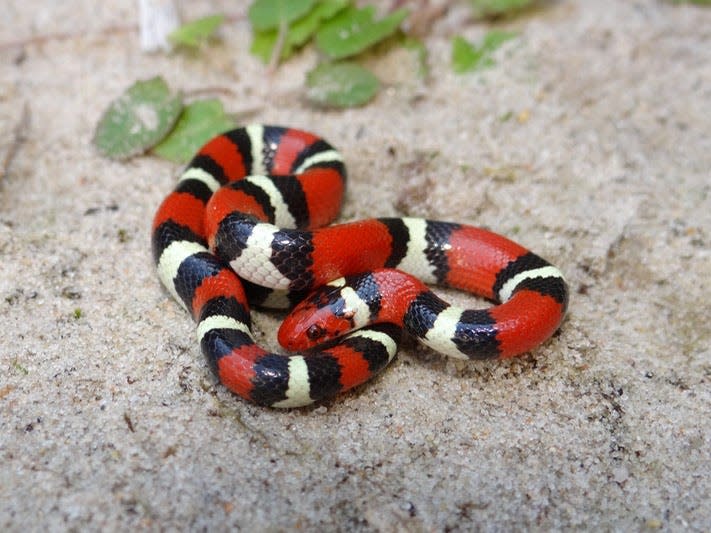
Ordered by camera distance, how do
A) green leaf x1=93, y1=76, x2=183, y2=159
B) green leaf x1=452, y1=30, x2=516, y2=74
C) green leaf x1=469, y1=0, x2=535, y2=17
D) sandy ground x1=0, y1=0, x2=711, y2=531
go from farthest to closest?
1. green leaf x1=469, y1=0, x2=535, y2=17
2. green leaf x1=452, y1=30, x2=516, y2=74
3. green leaf x1=93, y1=76, x2=183, y2=159
4. sandy ground x1=0, y1=0, x2=711, y2=531

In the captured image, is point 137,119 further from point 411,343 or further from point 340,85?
point 411,343

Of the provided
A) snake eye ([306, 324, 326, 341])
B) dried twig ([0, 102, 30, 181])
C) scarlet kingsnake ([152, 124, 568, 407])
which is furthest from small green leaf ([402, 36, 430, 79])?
dried twig ([0, 102, 30, 181])

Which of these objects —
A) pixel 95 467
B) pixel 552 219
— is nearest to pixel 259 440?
pixel 95 467

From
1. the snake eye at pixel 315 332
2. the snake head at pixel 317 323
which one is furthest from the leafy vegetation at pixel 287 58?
the snake eye at pixel 315 332

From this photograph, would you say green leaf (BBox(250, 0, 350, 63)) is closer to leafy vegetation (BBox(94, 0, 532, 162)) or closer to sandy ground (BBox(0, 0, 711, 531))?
leafy vegetation (BBox(94, 0, 532, 162))

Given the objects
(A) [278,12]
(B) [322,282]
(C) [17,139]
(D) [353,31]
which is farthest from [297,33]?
(B) [322,282]

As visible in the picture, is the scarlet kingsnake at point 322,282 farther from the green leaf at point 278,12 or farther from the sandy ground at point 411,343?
the green leaf at point 278,12
